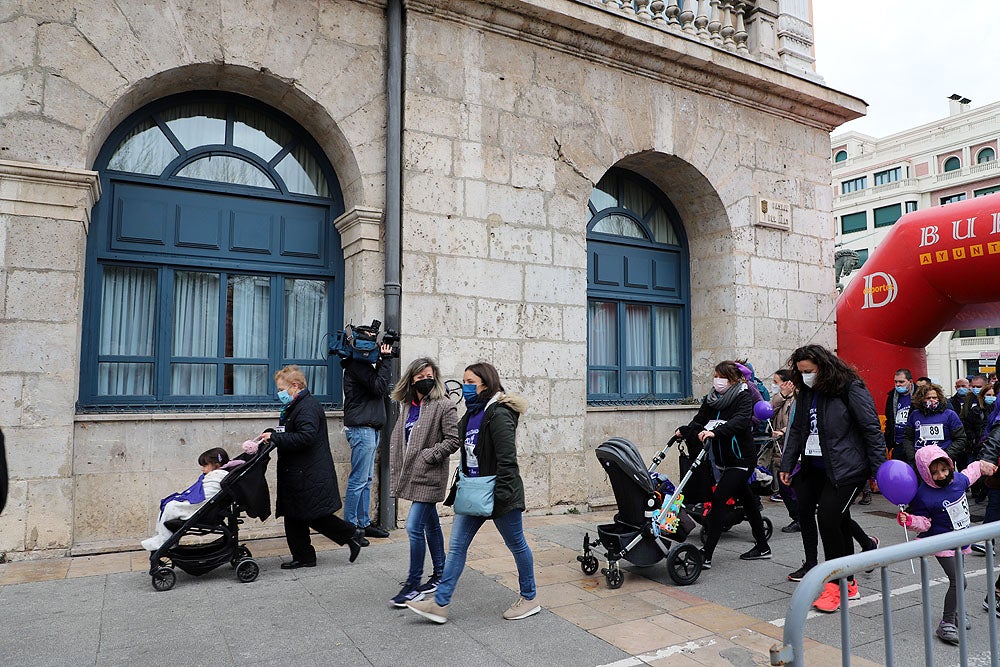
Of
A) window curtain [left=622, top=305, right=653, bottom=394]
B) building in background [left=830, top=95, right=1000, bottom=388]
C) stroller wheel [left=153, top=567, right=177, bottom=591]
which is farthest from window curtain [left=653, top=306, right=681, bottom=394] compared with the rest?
building in background [left=830, top=95, right=1000, bottom=388]

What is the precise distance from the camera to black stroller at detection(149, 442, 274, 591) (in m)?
5.00

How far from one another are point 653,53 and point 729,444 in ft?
17.7

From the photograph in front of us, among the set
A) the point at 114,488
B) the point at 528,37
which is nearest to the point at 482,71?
the point at 528,37

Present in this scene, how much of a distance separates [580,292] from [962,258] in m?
4.61

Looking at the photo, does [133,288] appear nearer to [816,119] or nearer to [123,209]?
[123,209]

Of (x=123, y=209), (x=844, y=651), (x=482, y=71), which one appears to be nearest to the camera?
(x=844, y=651)

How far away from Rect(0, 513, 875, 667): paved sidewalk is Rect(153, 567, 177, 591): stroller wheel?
0.06 metres

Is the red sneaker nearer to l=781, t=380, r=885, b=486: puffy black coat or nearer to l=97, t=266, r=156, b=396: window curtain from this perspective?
l=781, t=380, r=885, b=486: puffy black coat

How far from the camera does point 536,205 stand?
26.8 ft

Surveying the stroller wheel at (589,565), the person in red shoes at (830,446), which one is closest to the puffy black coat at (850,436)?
the person in red shoes at (830,446)

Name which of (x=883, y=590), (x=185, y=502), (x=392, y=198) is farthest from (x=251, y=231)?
(x=883, y=590)

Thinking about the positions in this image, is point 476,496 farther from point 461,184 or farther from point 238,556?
point 461,184

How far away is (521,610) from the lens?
4441 millimetres

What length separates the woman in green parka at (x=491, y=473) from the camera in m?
4.34
